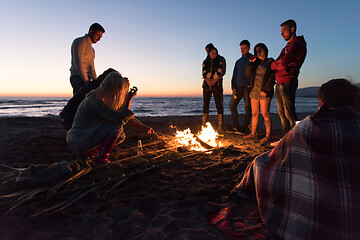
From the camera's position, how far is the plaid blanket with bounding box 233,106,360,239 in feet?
4.82

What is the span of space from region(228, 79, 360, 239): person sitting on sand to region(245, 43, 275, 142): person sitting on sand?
12.3ft

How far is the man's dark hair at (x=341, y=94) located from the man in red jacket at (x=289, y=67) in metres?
3.13

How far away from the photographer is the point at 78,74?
4.41 m

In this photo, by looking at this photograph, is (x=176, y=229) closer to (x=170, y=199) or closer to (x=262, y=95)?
(x=170, y=199)

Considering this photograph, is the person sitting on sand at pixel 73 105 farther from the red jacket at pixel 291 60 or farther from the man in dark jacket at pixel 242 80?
the man in dark jacket at pixel 242 80

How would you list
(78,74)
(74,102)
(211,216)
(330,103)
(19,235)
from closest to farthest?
(330,103)
(19,235)
(211,216)
(74,102)
(78,74)


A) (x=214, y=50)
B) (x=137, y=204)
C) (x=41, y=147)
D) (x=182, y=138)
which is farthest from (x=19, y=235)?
(x=214, y=50)

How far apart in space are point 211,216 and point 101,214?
1.20 metres

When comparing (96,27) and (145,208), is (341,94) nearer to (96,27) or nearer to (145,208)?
(145,208)

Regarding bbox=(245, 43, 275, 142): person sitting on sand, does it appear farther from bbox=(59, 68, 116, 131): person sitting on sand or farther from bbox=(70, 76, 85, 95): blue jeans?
bbox=(70, 76, 85, 95): blue jeans

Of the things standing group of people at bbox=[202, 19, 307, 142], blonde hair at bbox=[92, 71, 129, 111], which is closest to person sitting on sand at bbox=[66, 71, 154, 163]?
blonde hair at bbox=[92, 71, 129, 111]

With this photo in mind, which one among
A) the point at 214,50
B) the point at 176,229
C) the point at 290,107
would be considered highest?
the point at 214,50

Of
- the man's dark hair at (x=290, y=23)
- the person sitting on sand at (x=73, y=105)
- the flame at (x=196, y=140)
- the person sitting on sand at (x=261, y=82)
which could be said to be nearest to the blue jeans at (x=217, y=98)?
the person sitting on sand at (x=261, y=82)

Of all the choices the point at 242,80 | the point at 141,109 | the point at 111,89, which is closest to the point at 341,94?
the point at 111,89
